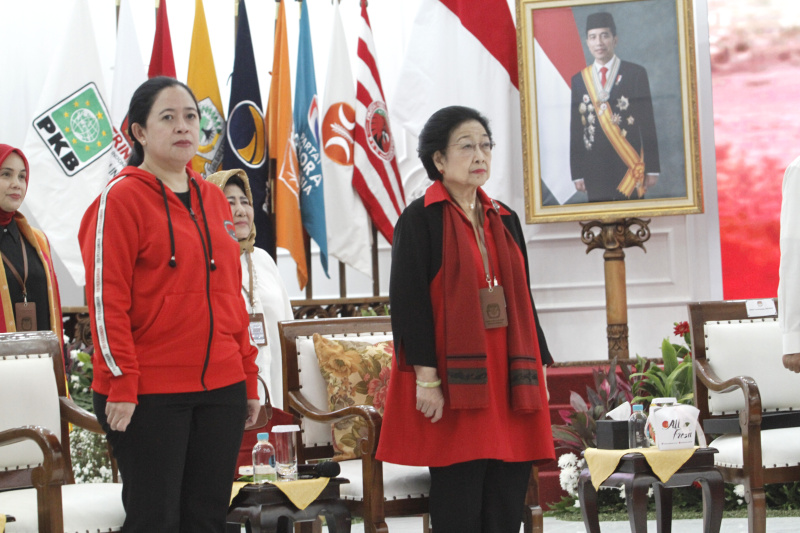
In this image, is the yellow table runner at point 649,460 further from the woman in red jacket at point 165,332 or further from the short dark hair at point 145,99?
the short dark hair at point 145,99

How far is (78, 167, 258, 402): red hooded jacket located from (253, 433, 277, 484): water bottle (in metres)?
0.44

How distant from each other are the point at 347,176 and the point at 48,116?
1612mm

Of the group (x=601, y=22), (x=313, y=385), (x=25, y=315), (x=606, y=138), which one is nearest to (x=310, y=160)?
(x=606, y=138)

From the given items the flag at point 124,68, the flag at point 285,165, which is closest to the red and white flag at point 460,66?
the flag at point 285,165

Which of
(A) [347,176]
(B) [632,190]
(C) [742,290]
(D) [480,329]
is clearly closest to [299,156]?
(A) [347,176]

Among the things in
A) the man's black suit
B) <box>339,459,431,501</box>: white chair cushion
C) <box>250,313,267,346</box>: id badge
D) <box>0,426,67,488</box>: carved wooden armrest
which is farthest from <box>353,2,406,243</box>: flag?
<box>0,426,67,488</box>: carved wooden armrest

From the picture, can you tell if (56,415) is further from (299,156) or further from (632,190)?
(632,190)

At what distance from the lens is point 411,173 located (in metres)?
5.29

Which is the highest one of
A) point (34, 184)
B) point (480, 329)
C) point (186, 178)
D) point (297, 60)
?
point (297, 60)

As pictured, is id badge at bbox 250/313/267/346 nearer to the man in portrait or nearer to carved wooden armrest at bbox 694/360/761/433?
carved wooden armrest at bbox 694/360/761/433

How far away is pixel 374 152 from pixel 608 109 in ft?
4.29

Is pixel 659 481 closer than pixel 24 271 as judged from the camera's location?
Yes

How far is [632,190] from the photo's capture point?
A: 494cm

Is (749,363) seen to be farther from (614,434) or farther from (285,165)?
(285,165)
